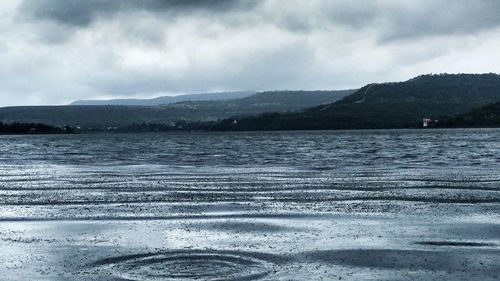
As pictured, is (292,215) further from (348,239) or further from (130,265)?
(130,265)

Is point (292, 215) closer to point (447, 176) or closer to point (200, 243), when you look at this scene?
point (200, 243)

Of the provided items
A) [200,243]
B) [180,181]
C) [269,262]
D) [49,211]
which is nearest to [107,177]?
[180,181]

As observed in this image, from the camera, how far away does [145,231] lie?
63.8 feet

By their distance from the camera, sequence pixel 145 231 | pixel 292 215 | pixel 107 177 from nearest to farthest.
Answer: pixel 145 231
pixel 292 215
pixel 107 177

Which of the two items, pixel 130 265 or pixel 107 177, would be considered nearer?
pixel 130 265

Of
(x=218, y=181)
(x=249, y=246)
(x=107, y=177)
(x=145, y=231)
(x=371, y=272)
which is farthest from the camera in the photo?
(x=107, y=177)

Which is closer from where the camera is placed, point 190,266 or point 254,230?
point 190,266

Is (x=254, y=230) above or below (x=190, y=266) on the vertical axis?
below

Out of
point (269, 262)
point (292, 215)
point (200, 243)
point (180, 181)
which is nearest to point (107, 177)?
point (180, 181)

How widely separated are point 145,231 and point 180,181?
18.0 m

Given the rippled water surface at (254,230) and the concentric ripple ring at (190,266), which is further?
the rippled water surface at (254,230)

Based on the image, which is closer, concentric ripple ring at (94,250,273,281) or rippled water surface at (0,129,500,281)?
concentric ripple ring at (94,250,273,281)

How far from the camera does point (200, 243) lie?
17.4 metres

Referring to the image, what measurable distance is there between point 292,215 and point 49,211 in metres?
8.36
